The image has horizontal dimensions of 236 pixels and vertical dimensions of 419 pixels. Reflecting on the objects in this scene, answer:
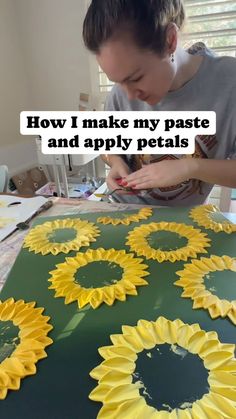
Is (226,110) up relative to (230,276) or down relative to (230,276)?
Answer: up

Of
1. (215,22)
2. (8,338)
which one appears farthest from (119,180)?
(215,22)

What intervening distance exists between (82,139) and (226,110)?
18.6 inches

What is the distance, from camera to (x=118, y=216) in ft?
2.50

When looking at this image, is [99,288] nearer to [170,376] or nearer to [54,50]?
[170,376]

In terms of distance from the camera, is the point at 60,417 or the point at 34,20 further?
the point at 34,20

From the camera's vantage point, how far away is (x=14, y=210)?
2.79 feet

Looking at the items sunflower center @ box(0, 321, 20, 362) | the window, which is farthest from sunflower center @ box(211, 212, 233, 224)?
the window

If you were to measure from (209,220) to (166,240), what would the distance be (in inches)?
5.1

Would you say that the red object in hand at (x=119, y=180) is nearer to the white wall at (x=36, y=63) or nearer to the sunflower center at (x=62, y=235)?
the sunflower center at (x=62, y=235)

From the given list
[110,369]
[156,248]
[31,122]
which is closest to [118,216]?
[156,248]

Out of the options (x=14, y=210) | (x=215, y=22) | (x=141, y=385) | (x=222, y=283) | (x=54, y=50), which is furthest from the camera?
(x=54, y=50)

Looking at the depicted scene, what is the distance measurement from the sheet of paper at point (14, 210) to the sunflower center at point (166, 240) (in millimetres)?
333

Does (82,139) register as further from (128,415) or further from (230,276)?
(128,415)

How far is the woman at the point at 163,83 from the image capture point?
589mm
